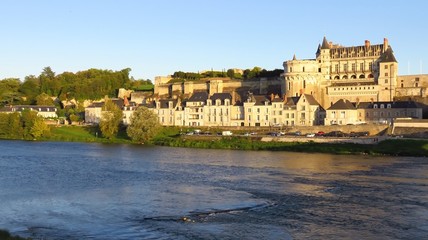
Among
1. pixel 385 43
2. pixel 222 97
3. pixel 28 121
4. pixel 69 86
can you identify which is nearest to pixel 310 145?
pixel 222 97

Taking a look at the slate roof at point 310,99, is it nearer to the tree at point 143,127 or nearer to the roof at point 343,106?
the roof at point 343,106

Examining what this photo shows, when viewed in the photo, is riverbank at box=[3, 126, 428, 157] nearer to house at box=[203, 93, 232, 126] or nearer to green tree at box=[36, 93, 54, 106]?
house at box=[203, 93, 232, 126]

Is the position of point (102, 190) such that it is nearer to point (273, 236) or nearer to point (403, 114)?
point (273, 236)

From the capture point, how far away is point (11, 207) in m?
20.7

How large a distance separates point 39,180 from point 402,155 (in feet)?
85.1

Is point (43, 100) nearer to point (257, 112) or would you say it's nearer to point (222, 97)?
point (222, 97)

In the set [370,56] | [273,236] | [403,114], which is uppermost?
[370,56]

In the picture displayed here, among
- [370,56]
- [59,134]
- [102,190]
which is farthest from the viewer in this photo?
[370,56]

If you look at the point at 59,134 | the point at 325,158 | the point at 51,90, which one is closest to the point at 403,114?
the point at 325,158

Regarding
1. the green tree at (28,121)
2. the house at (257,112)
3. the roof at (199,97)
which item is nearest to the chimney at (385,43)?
the house at (257,112)

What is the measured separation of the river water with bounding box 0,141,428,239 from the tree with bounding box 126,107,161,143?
15.6m

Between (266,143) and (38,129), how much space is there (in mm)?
25268

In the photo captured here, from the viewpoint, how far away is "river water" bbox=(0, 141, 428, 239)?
57.4 feet

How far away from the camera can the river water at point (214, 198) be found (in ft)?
57.4
